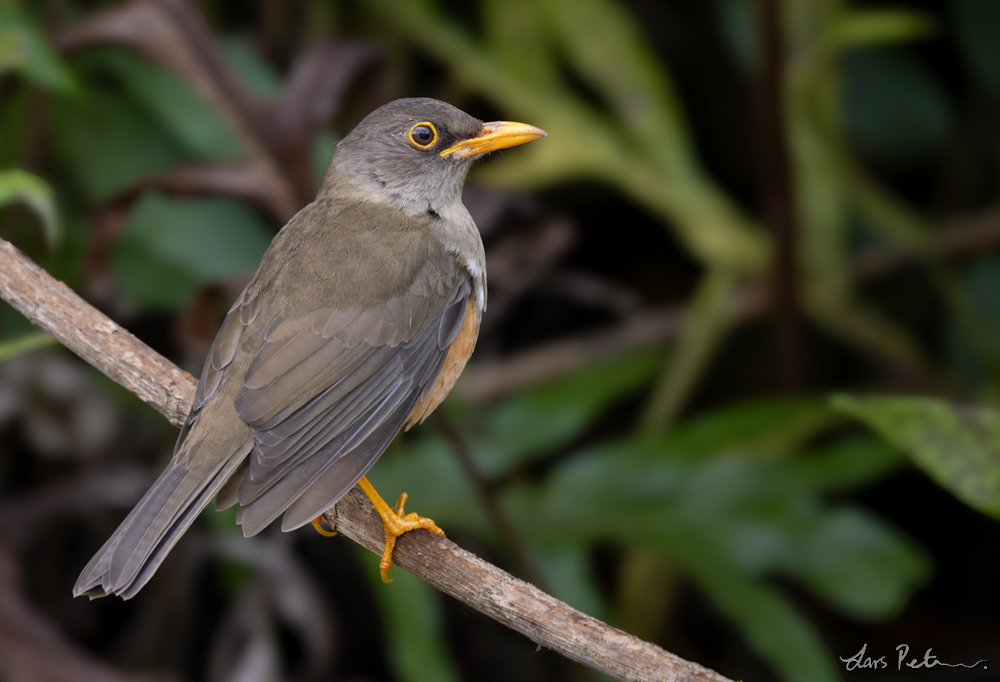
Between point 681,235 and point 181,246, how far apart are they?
2120mm

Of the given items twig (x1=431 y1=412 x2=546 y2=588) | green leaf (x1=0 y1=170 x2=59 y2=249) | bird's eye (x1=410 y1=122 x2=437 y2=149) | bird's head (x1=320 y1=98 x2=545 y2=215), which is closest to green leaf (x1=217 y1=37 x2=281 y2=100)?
bird's head (x1=320 y1=98 x2=545 y2=215)

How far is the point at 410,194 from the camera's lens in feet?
10.5

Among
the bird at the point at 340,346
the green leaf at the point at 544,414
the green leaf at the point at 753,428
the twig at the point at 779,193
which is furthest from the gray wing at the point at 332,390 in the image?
the twig at the point at 779,193

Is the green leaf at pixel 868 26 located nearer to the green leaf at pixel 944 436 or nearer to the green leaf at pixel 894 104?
the green leaf at pixel 894 104

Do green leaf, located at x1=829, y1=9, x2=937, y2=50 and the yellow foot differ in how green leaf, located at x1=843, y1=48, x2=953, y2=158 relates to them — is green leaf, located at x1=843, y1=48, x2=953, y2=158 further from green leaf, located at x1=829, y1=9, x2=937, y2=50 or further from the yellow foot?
the yellow foot

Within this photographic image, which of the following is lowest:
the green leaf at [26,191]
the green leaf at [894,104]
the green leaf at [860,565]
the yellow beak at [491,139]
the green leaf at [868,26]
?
the green leaf at [26,191]

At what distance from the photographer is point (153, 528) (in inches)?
91.6

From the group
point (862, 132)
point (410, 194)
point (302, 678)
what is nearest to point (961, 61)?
point (862, 132)

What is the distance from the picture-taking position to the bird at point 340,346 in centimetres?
238

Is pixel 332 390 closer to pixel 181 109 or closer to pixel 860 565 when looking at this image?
pixel 181 109

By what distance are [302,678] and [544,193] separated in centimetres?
264

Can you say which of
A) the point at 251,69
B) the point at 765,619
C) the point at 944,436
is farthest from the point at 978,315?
the point at 251,69

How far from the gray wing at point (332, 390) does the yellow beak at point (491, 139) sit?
40 centimetres

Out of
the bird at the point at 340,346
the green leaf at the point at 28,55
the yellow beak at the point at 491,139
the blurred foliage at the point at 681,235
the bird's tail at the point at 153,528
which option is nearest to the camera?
the bird's tail at the point at 153,528
